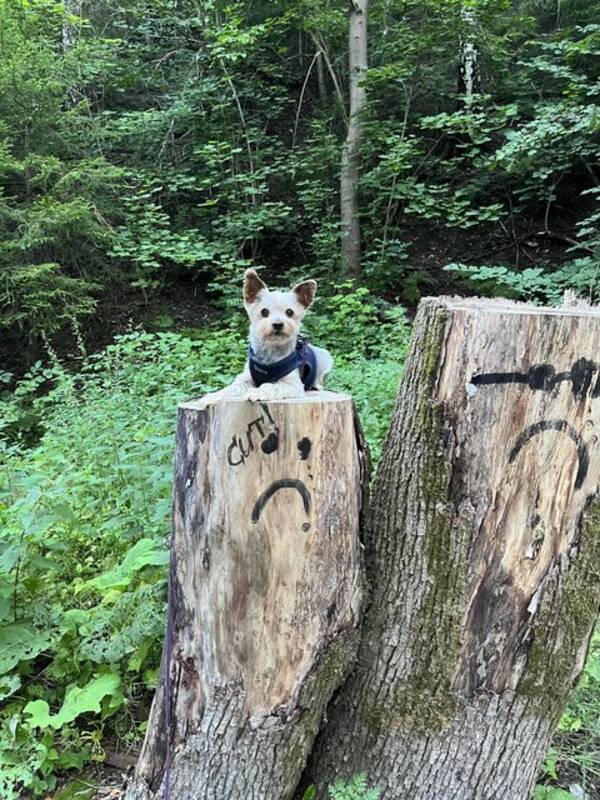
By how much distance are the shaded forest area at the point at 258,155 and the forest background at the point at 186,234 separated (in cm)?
6

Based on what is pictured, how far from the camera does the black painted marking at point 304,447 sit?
2098 mm

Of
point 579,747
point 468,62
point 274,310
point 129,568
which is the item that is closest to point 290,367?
point 274,310

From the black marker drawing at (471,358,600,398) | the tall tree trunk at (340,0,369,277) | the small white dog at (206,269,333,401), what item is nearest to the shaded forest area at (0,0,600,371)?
the tall tree trunk at (340,0,369,277)

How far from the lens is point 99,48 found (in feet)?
35.0

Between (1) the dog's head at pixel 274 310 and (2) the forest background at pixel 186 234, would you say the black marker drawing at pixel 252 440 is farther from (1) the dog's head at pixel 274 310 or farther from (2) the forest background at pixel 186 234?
(2) the forest background at pixel 186 234

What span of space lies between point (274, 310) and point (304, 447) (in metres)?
0.98

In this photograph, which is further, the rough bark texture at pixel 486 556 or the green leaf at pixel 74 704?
the green leaf at pixel 74 704

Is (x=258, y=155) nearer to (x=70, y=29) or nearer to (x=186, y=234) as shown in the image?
(x=186, y=234)

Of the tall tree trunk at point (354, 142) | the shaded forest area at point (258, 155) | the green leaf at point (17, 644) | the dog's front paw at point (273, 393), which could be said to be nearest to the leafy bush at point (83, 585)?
the green leaf at point (17, 644)

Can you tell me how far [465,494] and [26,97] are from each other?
964cm

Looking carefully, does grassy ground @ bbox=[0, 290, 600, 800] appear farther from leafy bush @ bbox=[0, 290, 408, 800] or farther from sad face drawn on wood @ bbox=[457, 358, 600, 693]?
sad face drawn on wood @ bbox=[457, 358, 600, 693]

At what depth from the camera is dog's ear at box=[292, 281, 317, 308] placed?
2990 mm

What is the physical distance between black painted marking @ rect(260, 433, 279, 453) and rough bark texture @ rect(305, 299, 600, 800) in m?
0.53

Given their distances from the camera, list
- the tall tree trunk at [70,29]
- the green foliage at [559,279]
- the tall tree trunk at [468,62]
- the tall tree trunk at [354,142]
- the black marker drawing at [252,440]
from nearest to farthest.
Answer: the black marker drawing at [252,440], the green foliage at [559,279], the tall tree trunk at [468,62], the tall tree trunk at [354,142], the tall tree trunk at [70,29]
